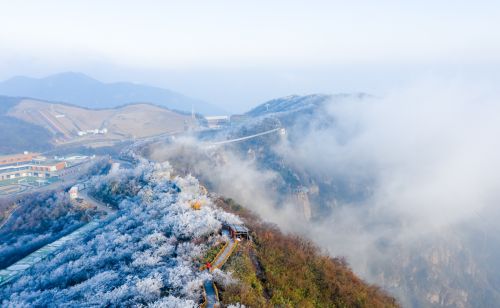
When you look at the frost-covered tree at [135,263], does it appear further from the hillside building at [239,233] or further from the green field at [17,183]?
the green field at [17,183]

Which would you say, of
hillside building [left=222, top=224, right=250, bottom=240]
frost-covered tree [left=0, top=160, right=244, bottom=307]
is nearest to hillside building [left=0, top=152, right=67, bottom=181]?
frost-covered tree [left=0, top=160, right=244, bottom=307]

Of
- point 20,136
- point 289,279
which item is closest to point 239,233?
point 289,279

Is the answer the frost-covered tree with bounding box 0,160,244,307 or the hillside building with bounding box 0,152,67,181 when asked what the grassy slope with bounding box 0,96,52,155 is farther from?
the frost-covered tree with bounding box 0,160,244,307

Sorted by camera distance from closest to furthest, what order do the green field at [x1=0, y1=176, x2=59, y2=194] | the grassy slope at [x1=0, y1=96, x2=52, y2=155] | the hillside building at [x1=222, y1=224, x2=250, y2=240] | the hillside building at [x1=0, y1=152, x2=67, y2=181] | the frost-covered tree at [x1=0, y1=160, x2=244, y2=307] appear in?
the frost-covered tree at [x1=0, y1=160, x2=244, y2=307] → the hillside building at [x1=222, y1=224, x2=250, y2=240] → the green field at [x1=0, y1=176, x2=59, y2=194] → the hillside building at [x1=0, y1=152, x2=67, y2=181] → the grassy slope at [x1=0, y1=96, x2=52, y2=155]

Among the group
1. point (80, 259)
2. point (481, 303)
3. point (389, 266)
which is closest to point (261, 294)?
point (80, 259)

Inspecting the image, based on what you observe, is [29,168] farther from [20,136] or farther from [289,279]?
[289,279]

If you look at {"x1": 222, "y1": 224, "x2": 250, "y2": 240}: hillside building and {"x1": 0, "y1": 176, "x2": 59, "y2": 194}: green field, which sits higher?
{"x1": 222, "y1": 224, "x2": 250, "y2": 240}: hillside building

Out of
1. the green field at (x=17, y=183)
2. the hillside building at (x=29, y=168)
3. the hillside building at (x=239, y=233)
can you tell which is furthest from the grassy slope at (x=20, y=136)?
→ the hillside building at (x=239, y=233)

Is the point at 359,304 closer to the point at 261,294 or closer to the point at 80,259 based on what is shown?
the point at 261,294
